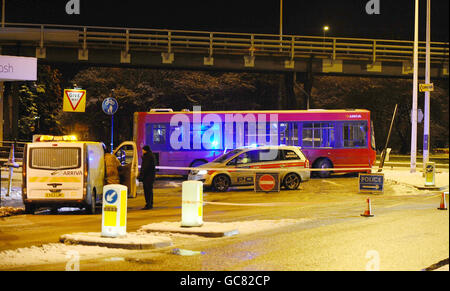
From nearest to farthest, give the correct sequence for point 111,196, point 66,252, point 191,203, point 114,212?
point 66,252 → point 114,212 → point 111,196 → point 191,203

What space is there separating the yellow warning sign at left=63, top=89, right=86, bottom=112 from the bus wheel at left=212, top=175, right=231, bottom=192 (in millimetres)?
5469

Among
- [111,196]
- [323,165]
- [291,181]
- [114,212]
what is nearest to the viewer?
[114,212]

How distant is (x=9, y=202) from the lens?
18359 mm

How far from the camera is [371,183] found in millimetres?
21734

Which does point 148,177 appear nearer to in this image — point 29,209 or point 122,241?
point 29,209

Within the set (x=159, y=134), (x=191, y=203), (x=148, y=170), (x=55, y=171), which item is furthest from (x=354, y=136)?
(x=191, y=203)

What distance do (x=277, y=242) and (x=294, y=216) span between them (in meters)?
4.26

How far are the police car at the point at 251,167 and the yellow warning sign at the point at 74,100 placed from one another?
4864 millimetres

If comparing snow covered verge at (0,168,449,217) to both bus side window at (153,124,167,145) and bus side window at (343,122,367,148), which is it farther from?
bus side window at (153,124,167,145)

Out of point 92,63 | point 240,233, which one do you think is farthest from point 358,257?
point 92,63

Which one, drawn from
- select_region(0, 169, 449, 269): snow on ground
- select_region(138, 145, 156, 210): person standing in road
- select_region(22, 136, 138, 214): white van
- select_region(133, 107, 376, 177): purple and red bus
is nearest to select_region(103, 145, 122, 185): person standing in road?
select_region(138, 145, 156, 210): person standing in road

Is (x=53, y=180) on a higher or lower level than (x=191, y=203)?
higher

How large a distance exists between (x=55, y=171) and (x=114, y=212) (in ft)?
17.5

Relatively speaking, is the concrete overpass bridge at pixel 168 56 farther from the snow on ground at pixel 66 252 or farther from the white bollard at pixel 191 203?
the white bollard at pixel 191 203
